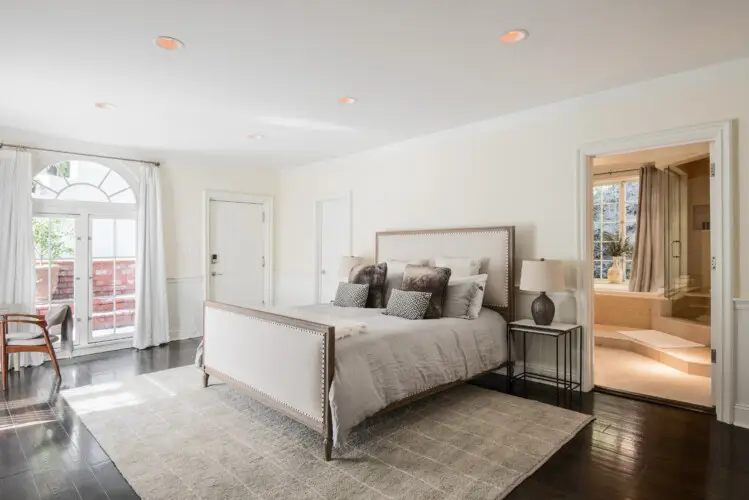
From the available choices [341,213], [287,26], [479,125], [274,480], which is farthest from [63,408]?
[479,125]

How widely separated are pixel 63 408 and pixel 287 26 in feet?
10.6

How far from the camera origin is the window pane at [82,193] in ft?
16.2

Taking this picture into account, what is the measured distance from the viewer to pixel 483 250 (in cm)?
415

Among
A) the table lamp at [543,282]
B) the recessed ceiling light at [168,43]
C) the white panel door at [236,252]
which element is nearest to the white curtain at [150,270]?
the white panel door at [236,252]

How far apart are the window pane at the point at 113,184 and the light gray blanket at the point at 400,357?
10.3ft

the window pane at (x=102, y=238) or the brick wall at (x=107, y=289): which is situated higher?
the window pane at (x=102, y=238)

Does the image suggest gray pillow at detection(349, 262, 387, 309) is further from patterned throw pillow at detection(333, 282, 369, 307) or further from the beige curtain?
the beige curtain

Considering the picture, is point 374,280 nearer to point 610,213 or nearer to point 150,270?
point 150,270

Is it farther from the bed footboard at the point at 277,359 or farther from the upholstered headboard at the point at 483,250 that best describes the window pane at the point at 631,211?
the bed footboard at the point at 277,359

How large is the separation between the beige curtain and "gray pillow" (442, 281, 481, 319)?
3355 mm

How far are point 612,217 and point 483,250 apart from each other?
3.60 meters

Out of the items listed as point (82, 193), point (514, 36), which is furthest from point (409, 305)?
point (82, 193)

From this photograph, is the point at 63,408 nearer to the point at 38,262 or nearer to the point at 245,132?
the point at 38,262

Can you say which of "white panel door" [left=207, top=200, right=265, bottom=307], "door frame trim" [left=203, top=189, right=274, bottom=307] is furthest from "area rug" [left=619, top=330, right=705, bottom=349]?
"white panel door" [left=207, top=200, right=265, bottom=307]
